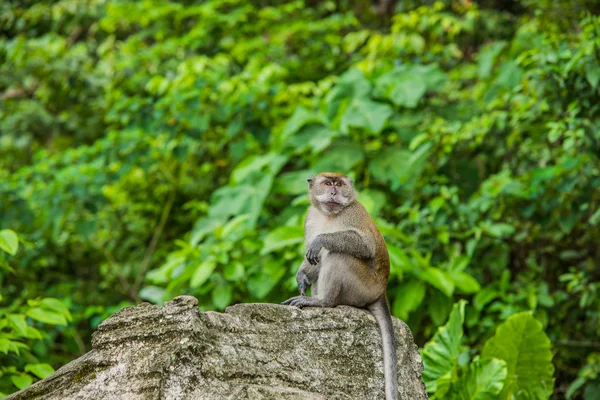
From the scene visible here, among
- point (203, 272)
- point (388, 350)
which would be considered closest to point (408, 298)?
point (203, 272)

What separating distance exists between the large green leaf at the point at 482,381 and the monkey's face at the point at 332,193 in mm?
1396

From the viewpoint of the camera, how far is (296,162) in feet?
26.4

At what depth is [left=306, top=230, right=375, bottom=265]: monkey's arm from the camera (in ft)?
13.4

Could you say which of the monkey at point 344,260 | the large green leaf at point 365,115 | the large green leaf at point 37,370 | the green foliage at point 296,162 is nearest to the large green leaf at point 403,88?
the green foliage at point 296,162

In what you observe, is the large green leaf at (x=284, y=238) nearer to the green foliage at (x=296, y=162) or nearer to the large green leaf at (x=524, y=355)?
the green foliage at (x=296, y=162)

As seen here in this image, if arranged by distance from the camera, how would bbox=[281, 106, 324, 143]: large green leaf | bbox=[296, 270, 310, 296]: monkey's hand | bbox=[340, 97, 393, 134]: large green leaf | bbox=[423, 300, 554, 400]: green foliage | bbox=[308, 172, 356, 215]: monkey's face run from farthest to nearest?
bbox=[281, 106, 324, 143]: large green leaf
bbox=[340, 97, 393, 134]: large green leaf
bbox=[423, 300, 554, 400]: green foliage
bbox=[308, 172, 356, 215]: monkey's face
bbox=[296, 270, 310, 296]: monkey's hand

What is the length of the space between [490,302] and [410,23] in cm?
338

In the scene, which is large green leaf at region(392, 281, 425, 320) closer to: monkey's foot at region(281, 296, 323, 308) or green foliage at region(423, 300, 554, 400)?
green foliage at region(423, 300, 554, 400)

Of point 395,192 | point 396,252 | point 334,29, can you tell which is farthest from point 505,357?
point 334,29

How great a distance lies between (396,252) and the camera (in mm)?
5738

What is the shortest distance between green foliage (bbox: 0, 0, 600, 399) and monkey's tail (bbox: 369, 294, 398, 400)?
120 centimetres

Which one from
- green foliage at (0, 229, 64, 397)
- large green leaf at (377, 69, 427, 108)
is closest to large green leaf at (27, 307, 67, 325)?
green foliage at (0, 229, 64, 397)

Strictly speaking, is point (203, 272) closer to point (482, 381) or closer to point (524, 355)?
point (482, 381)

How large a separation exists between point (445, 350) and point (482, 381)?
382 millimetres
